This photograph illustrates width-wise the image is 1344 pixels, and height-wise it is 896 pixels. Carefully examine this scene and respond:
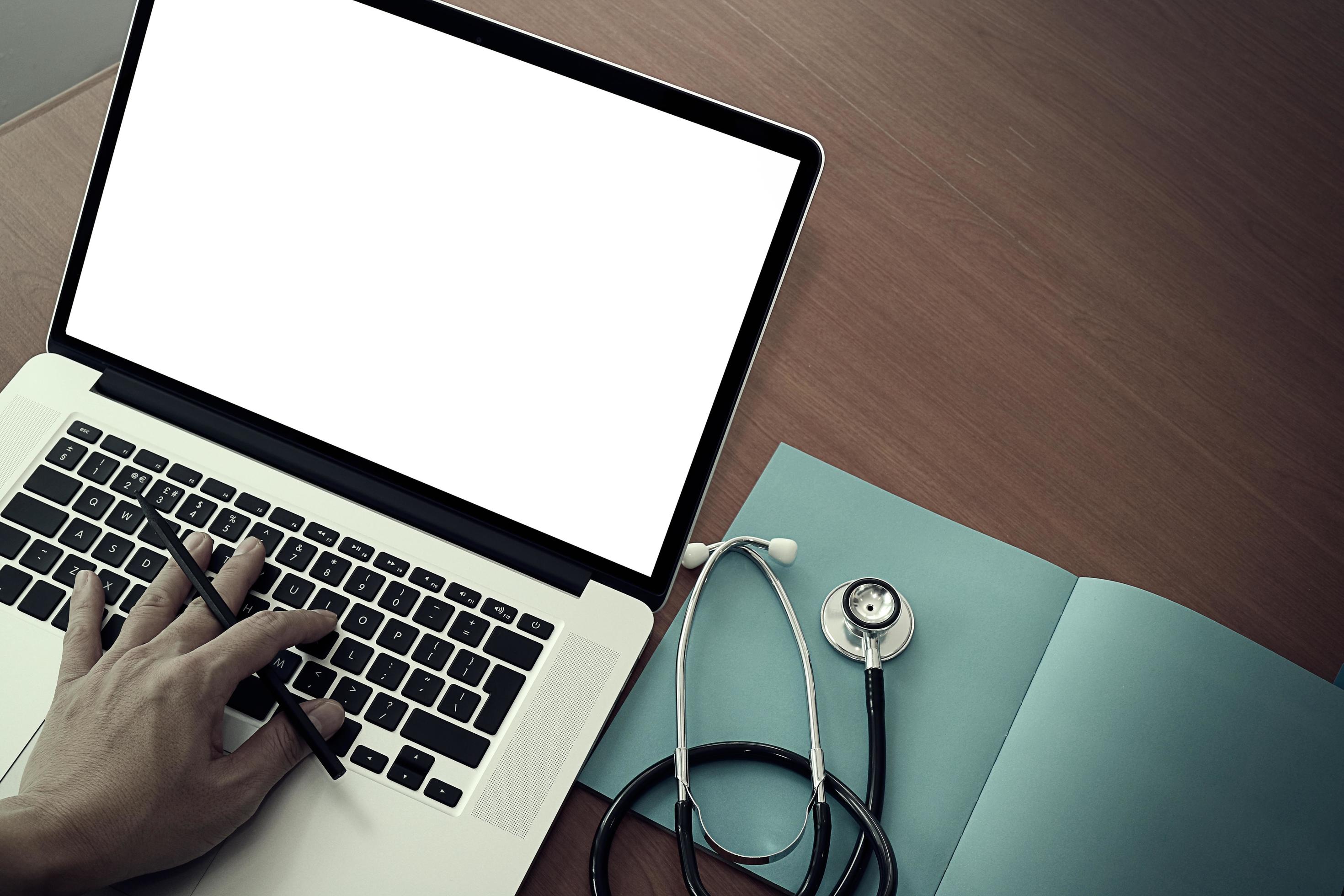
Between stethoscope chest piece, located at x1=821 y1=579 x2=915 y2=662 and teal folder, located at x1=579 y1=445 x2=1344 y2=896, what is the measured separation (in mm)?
12

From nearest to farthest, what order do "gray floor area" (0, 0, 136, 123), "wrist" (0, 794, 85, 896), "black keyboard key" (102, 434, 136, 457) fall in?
"wrist" (0, 794, 85, 896), "black keyboard key" (102, 434, 136, 457), "gray floor area" (0, 0, 136, 123)

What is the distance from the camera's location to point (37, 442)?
0.76 metres

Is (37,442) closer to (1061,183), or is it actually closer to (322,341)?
(322,341)

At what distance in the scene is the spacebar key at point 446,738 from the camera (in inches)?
25.1

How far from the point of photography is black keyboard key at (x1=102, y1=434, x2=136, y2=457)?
0.76 meters

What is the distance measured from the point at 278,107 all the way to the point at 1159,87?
34.9 inches

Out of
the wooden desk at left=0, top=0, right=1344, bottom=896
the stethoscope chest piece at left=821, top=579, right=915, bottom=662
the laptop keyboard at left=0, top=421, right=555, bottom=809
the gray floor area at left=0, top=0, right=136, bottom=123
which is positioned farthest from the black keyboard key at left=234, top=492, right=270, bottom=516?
the gray floor area at left=0, top=0, right=136, bottom=123

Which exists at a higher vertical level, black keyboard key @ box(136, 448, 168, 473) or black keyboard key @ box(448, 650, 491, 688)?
black keyboard key @ box(136, 448, 168, 473)

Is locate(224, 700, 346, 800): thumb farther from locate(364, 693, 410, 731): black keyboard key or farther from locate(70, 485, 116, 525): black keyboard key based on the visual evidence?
locate(70, 485, 116, 525): black keyboard key

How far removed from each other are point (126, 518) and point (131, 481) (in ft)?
0.11

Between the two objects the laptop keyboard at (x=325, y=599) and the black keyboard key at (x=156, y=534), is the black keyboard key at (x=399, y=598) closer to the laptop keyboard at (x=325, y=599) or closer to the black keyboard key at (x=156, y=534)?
the laptop keyboard at (x=325, y=599)

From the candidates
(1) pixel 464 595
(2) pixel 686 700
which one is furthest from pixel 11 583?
(2) pixel 686 700

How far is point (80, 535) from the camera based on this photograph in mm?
718

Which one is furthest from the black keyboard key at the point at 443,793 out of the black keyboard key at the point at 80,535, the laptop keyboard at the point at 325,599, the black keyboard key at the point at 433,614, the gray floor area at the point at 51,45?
the gray floor area at the point at 51,45
